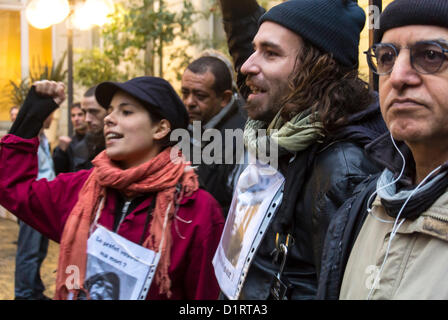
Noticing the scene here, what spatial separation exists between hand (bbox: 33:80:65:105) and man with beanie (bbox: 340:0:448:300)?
2.09m

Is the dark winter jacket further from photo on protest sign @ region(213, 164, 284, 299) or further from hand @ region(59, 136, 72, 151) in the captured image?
hand @ region(59, 136, 72, 151)

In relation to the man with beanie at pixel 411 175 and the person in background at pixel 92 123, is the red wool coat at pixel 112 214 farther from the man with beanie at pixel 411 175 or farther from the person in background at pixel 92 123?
the person in background at pixel 92 123

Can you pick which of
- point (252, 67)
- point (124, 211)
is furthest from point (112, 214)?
point (252, 67)

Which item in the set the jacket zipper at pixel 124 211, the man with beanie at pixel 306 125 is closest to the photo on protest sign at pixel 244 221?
the man with beanie at pixel 306 125

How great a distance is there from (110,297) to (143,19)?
6.43 m

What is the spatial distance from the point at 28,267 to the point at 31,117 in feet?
10.6

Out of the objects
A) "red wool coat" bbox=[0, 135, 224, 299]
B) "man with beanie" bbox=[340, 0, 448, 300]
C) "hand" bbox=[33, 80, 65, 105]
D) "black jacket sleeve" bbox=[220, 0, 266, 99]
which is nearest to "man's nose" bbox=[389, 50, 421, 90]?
"man with beanie" bbox=[340, 0, 448, 300]

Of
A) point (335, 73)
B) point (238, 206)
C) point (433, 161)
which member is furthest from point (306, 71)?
point (433, 161)

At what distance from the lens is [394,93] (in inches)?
60.9

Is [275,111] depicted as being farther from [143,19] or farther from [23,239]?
[143,19]

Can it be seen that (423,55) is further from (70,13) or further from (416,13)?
(70,13)

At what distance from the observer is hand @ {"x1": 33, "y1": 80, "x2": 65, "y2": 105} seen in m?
3.13
